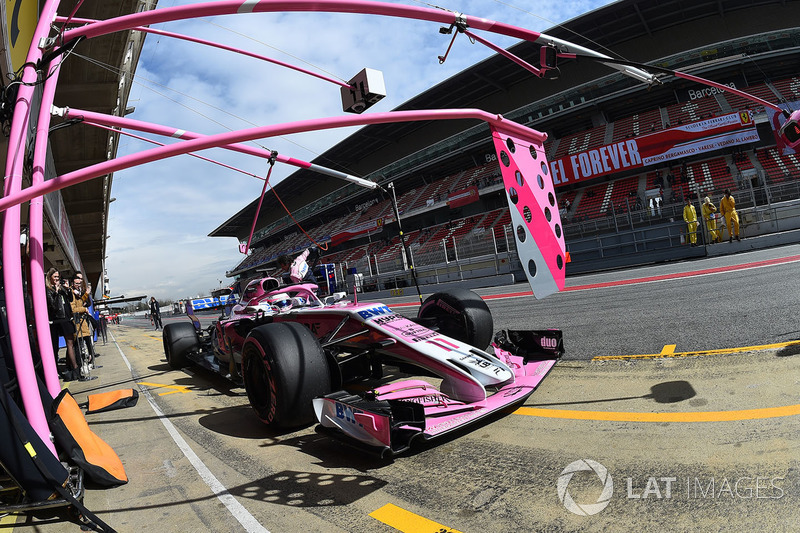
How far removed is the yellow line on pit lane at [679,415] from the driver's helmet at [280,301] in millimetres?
3412

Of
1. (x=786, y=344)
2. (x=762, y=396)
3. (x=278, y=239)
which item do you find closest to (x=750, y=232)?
(x=786, y=344)

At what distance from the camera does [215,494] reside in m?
2.70

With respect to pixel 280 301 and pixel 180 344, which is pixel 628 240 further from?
pixel 180 344

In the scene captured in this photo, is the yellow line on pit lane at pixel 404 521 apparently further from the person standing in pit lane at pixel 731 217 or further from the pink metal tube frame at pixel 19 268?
the person standing in pit lane at pixel 731 217

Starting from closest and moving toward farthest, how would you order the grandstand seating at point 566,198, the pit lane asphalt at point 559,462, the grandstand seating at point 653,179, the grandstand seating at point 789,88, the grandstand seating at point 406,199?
the pit lane asphalt at point 559,462, the grandstand seating at point 789,88, the grandstand seating at point 653,179, the grandstand seating at point 566,198, the grandstand seating at point 406,199

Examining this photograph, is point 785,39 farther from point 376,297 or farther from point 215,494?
point 215,494

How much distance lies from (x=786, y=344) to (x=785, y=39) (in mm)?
30263

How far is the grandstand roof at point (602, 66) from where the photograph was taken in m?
25.5

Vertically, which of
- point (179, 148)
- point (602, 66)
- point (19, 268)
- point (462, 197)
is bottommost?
point (19, 268)

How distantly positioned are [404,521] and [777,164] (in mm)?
26390

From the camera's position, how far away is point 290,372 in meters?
3.32

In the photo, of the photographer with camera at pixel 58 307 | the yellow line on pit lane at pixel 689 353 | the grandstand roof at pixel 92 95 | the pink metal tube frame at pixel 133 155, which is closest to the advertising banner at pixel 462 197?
the grandstand roof at pixel 92 95

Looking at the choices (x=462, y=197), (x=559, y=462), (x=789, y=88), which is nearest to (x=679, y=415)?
(x=559, y=462)

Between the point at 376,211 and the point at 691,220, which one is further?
the point at 376,211
